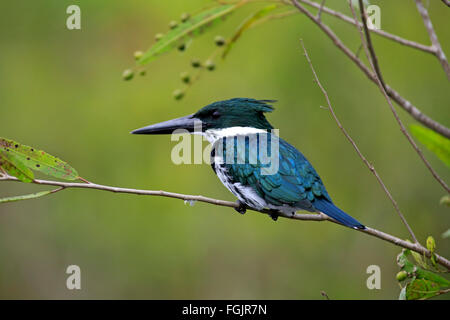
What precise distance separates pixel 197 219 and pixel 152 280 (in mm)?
589

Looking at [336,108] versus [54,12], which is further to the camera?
[54,12]

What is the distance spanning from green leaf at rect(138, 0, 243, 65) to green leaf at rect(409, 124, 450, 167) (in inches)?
38.2

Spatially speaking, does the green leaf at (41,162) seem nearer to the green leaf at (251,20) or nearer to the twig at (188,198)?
the twig at (188,198)

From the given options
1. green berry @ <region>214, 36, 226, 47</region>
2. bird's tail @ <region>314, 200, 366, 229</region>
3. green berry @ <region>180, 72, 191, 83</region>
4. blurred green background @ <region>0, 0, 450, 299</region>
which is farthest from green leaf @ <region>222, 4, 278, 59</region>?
blurred green background @ <region>0, 0, 450, 299</region>

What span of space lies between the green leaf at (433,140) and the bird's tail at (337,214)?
16.7 inches

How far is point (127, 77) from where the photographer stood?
2.56 meters

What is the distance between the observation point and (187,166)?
445 centimetres

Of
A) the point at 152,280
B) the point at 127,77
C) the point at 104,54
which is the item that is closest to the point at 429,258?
the point at 127,77

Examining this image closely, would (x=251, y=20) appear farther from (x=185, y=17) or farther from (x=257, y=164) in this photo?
(x=257, y=164)

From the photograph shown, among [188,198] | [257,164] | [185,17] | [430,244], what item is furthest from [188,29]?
[430,244]

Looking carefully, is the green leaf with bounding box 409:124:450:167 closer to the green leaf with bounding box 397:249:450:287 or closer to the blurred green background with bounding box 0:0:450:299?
the green leaf with bounding box 397:249:450:287

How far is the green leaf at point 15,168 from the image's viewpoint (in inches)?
85.4

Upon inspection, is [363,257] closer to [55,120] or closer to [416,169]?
[416,169]

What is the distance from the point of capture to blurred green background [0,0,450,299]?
166 inches
